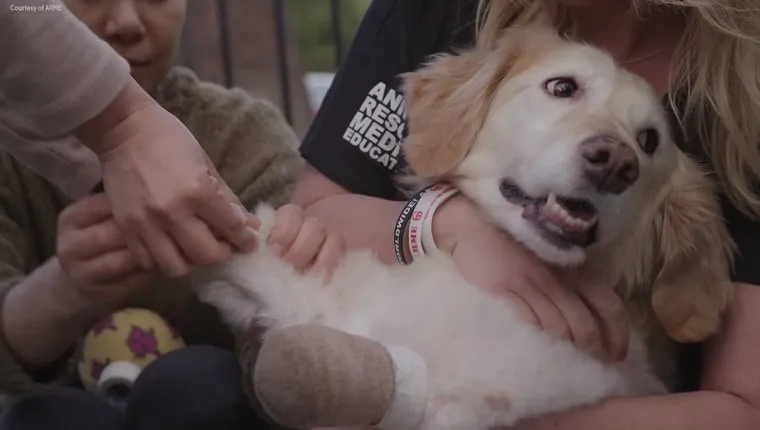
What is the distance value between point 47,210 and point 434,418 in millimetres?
628

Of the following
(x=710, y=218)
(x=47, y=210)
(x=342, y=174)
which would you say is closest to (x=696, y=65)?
(x=710, y=218)

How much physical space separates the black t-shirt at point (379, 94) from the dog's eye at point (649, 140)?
0.32 m

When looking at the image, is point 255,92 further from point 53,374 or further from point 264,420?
point 264,420

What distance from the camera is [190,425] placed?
100cm

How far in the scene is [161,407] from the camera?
1001 millimetres

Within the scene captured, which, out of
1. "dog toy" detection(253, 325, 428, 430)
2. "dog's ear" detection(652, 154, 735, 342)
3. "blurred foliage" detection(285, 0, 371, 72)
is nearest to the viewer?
"dog toy" detection(253, 325, 428, 430)

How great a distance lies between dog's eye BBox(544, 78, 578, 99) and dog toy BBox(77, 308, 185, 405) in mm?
508

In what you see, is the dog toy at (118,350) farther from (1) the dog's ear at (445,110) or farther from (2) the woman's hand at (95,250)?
(1) the dog's ear at (445,110)

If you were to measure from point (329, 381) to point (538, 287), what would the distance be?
0.30 metres

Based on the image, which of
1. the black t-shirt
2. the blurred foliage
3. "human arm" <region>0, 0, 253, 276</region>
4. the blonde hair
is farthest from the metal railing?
"human arm" <region>0, 0, 253, 276</region>

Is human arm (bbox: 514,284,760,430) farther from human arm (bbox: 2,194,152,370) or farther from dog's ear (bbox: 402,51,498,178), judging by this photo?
human arm (bbox: 2,194,152,370)

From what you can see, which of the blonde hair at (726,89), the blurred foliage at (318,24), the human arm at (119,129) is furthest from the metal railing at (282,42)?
the human arm at (119,129)

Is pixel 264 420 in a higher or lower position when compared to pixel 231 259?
lower

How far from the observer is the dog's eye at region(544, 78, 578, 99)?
106 cm
